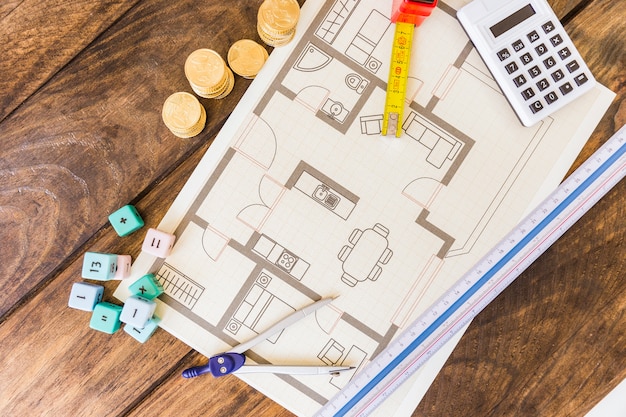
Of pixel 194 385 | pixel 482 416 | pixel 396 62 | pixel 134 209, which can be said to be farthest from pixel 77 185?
pixel 482 416

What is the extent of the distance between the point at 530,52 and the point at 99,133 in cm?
69

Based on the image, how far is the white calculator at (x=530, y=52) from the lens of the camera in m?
0.73

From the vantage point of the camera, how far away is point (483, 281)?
0.74 meters

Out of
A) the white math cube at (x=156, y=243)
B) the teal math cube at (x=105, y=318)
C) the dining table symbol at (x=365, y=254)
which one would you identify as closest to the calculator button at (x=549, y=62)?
the dining table symbol at (x=365, y=254)

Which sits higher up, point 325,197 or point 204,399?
point 325,197

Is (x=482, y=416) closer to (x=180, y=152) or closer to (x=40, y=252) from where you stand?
(x=180, y=152)

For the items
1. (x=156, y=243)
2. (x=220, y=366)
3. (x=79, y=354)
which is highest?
(x=156, y=243)

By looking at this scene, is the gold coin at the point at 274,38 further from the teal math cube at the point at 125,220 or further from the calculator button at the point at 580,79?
the calculator button at the point at 580,79

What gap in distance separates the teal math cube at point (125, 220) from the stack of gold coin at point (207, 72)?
0.21 m

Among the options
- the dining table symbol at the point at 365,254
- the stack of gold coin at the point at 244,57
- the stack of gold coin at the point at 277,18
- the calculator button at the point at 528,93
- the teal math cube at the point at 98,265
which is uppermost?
the calculator button at the point at 528,93

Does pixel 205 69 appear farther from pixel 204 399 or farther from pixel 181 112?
pixel 204 399

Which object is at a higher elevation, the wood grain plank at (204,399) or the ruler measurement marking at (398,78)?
the ruler measurement marking at (398,78)

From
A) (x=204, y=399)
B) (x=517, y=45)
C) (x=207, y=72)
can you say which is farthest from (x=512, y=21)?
(x=204, y=399)

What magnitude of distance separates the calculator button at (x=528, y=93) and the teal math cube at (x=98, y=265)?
0.69 metres
